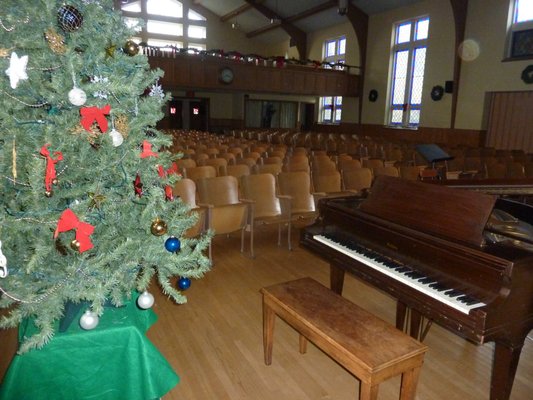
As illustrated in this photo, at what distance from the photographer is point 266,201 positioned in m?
4.77

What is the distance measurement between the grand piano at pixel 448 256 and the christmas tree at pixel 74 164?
121 centimetres

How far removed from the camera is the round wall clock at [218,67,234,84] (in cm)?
1436

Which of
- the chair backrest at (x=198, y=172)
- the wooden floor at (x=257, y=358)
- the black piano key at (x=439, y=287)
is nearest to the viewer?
the black piano key at (x=439, y=287)

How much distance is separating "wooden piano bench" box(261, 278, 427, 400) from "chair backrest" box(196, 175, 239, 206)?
2.36 m

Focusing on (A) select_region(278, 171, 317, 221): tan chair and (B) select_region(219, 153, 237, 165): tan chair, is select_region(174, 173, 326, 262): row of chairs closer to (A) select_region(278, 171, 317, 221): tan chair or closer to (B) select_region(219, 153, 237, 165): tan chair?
(A) select_region(278, 171, 317, 221): tan chair

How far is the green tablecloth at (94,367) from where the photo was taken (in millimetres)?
1631

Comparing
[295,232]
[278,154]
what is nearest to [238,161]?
[278,154]

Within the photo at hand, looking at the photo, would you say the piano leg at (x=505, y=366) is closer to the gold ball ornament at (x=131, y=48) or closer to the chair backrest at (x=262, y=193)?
the gold ball ornament at (x=131, y=48)

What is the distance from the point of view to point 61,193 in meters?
1.56

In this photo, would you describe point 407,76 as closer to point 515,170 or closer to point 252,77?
point 252,77

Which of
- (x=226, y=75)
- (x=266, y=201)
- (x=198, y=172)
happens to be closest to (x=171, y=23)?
(x=226, y=75)

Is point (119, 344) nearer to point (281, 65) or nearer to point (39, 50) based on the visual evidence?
point (39, 50)

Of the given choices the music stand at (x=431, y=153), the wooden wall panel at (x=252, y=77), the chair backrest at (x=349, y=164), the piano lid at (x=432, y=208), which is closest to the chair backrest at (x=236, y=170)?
the chair backrest at (x=349, y=164)

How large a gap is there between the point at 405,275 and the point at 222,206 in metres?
2.37
